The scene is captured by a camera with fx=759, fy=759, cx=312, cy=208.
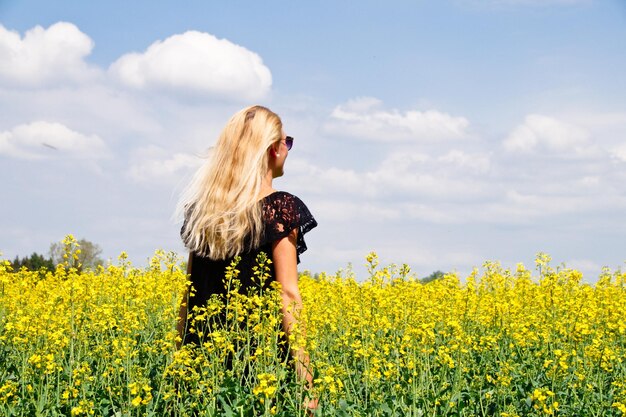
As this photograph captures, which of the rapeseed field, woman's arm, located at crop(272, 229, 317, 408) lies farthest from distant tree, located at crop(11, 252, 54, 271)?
woman's arm, located at crop(272, 229, 317, 408)

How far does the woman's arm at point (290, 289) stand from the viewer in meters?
3.77

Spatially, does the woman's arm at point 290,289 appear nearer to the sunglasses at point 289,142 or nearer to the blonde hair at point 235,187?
the blonde hair at point 235,187

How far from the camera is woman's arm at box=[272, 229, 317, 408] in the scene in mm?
3773

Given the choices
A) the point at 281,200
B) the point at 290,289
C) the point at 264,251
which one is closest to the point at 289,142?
the point at 281,200

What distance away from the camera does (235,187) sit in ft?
13.2

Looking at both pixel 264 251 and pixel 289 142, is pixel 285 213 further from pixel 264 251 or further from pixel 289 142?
pixel 289 142

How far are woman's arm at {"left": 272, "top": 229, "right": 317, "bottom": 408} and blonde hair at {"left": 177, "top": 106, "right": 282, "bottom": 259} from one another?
0.48 feet

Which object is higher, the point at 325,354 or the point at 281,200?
the point at 281,200

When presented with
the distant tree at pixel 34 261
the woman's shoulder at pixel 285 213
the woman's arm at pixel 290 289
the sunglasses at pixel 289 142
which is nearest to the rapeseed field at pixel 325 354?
the woman's arm at pixel 290 289

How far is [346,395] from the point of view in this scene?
4227 mm

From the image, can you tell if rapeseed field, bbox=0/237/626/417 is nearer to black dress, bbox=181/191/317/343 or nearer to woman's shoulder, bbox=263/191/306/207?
black dress, bbox=181/191/317/343

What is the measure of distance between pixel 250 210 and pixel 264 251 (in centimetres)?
26

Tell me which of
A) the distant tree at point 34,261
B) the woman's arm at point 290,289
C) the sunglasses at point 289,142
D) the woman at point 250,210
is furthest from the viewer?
the distant tree at point 34,261

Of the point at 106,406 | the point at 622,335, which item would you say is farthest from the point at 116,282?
the point at 622,335
